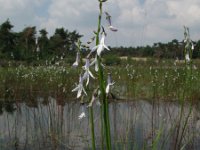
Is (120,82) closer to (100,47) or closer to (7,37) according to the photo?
(100,47)

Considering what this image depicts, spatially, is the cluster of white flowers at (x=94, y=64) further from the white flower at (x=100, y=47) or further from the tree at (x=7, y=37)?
the tree at (x=7, y=37)

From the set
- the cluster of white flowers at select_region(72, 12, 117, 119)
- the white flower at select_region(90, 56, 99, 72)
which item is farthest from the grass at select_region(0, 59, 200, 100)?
the white flower at select_region(90, 56, 99, 72)

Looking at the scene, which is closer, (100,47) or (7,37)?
(100,47)

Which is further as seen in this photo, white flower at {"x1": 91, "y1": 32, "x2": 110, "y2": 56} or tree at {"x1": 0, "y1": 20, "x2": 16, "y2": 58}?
tree at {"x1": 0, "y1": 20, "x2": 16, "y2": 58}

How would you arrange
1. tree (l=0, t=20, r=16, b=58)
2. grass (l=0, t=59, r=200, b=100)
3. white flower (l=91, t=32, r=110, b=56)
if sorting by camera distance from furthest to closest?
tree (l=0, t=20, r=16, b=58) < grass (l=0, t=59, r=200, b=100) < white flower (l=91, t=32, r=110, b=56)

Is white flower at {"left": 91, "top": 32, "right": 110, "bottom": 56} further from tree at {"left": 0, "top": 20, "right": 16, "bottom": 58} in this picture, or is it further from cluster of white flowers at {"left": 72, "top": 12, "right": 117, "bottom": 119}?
tree at {"left": 0, "top": 20, "right": 16, "bottom": 58}

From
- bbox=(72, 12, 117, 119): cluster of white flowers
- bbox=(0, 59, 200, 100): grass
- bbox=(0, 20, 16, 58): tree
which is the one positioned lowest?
bbox=(0, 59, 200, 100): grass

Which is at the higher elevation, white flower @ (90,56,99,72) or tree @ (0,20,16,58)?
tree @ (0,20,16,58)

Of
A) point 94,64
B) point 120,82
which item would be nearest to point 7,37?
point 120,82

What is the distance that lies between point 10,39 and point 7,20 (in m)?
3.08

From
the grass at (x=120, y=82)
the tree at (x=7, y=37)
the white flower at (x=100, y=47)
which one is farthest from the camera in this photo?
the tree at (x=7, y=37)

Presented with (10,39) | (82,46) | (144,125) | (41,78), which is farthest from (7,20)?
(82,46)

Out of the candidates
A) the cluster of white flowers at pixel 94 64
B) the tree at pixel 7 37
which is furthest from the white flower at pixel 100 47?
the tree at pixel 7 37

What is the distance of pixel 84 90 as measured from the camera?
91.2 inches
